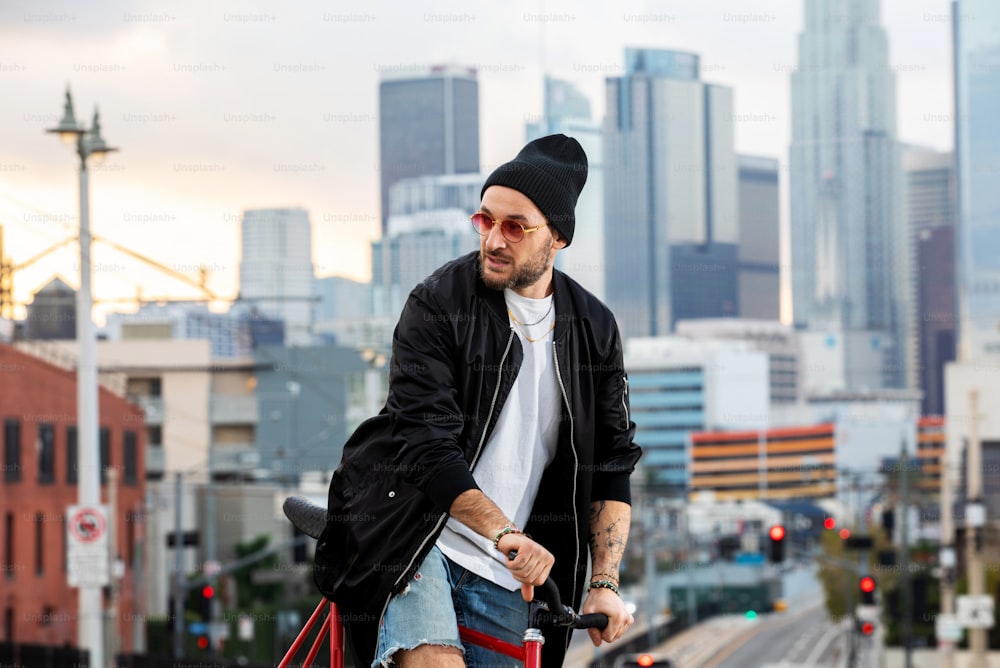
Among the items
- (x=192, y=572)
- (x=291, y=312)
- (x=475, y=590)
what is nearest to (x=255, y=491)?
(x=192, y=572)

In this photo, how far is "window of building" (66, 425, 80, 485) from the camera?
49062 millimetres

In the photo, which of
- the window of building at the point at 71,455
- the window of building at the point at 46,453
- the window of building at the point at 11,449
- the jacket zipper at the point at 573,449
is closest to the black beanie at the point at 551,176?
the jacket zipper at the point at 573,449

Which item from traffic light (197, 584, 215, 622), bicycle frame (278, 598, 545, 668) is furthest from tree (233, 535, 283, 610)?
bicycle frame (278, 598, 545, 668)

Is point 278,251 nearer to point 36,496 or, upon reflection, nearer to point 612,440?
point 36,496

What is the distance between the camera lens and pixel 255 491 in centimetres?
8162

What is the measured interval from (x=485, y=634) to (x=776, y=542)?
120ft

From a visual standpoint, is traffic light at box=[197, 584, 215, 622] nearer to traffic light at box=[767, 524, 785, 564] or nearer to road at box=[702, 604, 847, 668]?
traffic light at box=[767, 524, 785, 564]

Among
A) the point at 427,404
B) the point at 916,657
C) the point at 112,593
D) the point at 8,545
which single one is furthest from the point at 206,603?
the point at 427,404

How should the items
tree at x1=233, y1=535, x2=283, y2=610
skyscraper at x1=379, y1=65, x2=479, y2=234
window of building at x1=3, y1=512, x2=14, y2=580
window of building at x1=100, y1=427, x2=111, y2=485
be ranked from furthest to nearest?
1. skyscraper at x1=379, y1=65, x2=479, y2=234
2. tree at x1=233, y1=535, x2=283, y2=610
3. window of building at x1=100, y1=427, x2=111, y2=485
4. window of building at x1=3, y1=512, x2=14, y2=580

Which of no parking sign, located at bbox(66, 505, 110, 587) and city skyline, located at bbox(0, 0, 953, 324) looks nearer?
no parking sign, located at bbox(66, 505, 110, 587)

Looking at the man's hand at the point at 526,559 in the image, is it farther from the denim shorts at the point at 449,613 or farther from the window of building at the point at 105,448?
the window of building at the point at 105,448

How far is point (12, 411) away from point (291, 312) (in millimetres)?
81595

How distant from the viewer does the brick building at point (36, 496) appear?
43.8 metres

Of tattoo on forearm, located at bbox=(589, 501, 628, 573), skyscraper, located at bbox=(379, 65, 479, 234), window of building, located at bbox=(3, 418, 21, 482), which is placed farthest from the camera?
skyscraper, located at bbox=(379, 65, 479, 234)
